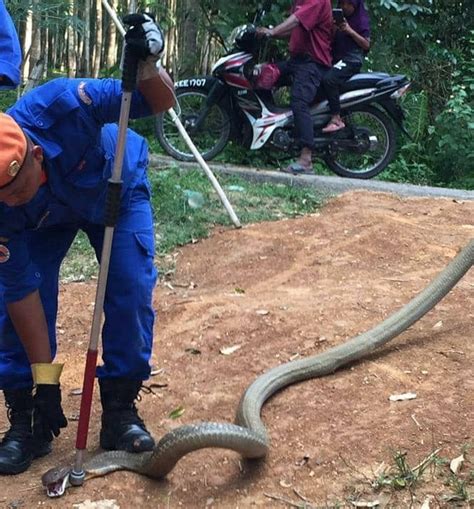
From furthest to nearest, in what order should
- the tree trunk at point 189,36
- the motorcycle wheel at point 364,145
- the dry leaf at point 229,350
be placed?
1. the tree trunk at point 189,36
2. the motorcycle wheel at point 364,145
3. the dry leaf at point 229,350

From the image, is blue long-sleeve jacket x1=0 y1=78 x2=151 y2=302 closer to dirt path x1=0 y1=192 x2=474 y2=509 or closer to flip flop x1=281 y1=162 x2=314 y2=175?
dirt path x1=0 y1=192 x2=474 y2=509

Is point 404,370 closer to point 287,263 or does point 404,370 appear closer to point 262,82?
point 287,263

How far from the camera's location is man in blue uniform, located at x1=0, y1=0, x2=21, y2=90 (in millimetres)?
2645

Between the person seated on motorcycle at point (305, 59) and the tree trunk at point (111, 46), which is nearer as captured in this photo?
the person seated on motorcycle at point (305, 59)

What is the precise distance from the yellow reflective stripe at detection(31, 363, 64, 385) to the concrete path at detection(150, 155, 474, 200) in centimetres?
462

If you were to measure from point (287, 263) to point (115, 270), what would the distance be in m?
2.54

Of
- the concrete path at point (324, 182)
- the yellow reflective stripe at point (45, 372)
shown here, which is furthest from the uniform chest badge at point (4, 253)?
the concrete path at point (324, 182)

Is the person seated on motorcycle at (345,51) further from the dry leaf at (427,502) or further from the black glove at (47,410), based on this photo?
the dry leaf at (427,502)

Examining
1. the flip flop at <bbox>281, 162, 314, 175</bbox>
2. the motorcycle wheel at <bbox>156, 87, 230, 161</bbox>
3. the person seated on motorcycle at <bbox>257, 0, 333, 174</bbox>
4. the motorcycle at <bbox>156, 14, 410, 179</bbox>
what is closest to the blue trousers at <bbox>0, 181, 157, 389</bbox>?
the person seated on motorcycle at <bbox>257, 0, 333, 174</bbox>

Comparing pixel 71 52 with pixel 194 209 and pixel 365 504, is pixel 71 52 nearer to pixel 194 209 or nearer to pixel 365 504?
pixel 194 209

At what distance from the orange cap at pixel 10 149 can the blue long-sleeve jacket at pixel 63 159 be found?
16cm

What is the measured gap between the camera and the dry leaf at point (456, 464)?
2465 millimetres

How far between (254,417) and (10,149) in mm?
1369

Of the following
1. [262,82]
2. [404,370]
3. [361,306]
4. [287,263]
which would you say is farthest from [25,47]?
[404,370]
